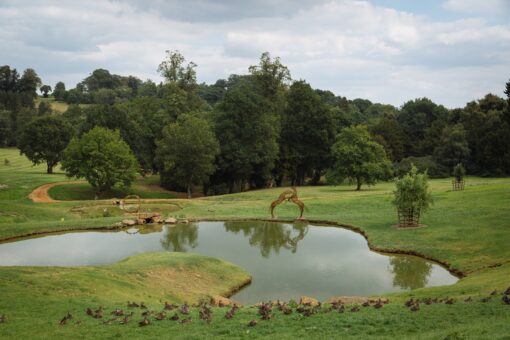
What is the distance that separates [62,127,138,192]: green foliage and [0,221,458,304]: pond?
23.6 metres

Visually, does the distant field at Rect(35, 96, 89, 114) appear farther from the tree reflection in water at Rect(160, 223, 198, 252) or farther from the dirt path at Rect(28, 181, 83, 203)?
the tree reflection in water at Rect(160, 223, 198, 252)

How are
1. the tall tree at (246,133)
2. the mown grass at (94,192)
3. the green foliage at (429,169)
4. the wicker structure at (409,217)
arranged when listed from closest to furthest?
the wicker structure at (409,217) < the mown grass at (94,192) < the tall tree at (246,133) < the green foliage at (429,169)

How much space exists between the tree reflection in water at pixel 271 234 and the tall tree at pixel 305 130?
118ft

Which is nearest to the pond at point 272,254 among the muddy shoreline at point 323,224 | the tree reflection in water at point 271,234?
the tree reflection in water at point 271,234

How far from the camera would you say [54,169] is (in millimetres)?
95062

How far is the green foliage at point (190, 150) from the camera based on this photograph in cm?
6819

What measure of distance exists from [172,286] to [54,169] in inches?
3103

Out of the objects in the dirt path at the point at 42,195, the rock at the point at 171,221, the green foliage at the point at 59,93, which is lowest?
the rock at the point at 171,221

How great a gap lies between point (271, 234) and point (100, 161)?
1308 inches

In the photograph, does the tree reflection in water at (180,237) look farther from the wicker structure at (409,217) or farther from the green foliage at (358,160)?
the green foliage at (358,160)

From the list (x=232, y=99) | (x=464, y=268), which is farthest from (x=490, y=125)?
(x=464, y=268)

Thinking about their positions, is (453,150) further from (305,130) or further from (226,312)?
(226,312)

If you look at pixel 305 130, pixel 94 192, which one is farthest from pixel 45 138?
pixel 305 130

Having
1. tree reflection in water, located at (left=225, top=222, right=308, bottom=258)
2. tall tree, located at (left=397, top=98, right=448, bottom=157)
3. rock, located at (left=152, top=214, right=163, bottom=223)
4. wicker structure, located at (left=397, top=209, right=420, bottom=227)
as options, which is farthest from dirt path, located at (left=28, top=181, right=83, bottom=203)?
tall tree, located at (left=397, top=98, right=448, bottom=157)
